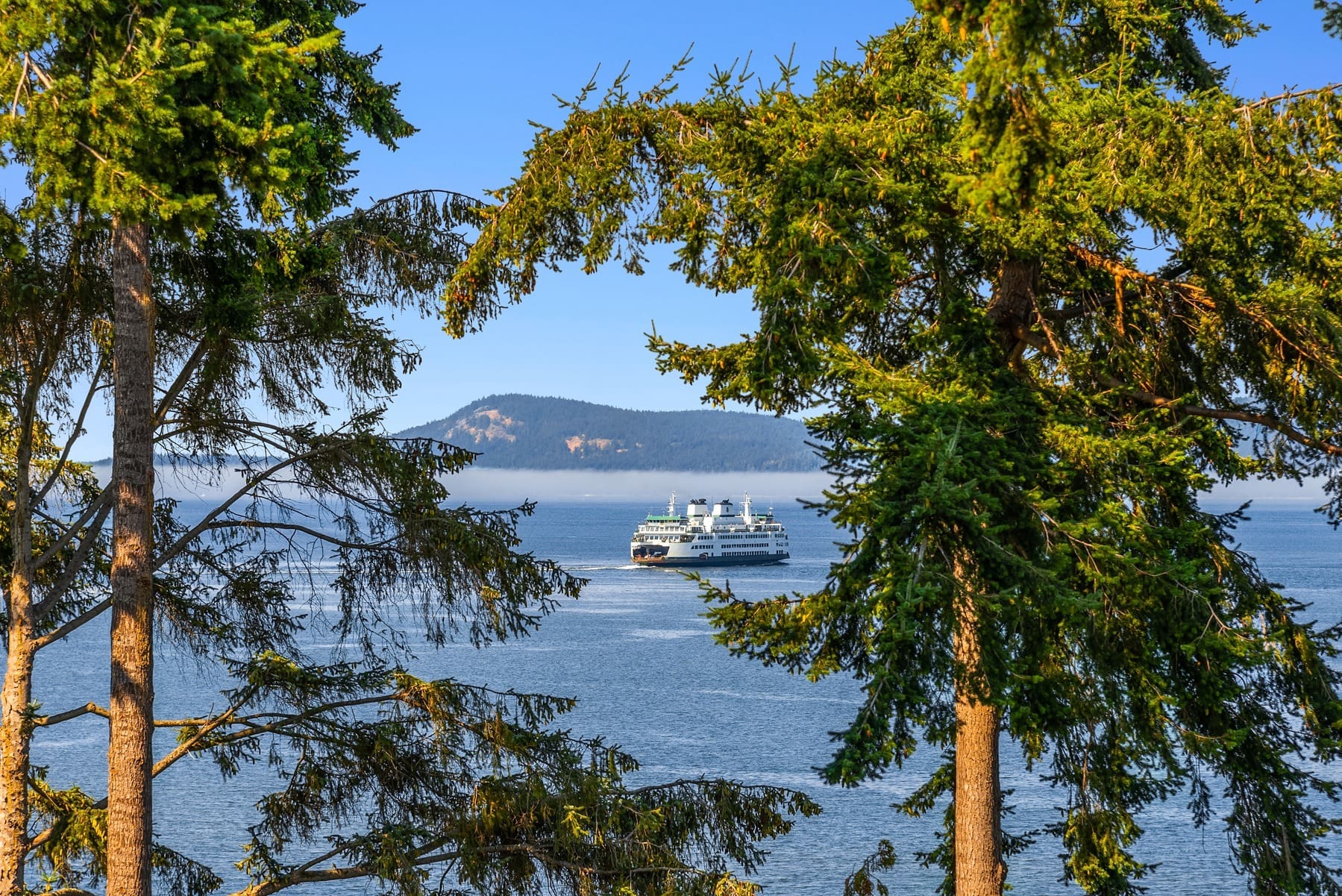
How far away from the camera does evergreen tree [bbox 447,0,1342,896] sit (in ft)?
22.2

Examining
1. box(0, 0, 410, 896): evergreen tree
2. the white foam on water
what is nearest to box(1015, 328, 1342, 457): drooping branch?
box(0, 0, 410, 896): evergreen tree

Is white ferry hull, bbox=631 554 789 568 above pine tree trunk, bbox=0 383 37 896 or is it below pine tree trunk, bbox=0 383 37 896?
below

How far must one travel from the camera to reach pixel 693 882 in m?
8.50

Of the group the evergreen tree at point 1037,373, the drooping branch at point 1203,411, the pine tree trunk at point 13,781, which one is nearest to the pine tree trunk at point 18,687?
the pine tree trunk at point 13,781

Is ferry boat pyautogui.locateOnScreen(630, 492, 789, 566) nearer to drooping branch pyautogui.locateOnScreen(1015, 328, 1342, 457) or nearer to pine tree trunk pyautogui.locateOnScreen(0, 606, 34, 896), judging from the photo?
drooping branch pyautogui.locateOnScreen(1015, 328, 1342, 457)

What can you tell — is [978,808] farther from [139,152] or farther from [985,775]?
[139,152]

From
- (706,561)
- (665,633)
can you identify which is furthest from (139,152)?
(706,561)

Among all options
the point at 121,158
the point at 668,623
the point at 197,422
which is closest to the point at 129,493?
the point at 197,422

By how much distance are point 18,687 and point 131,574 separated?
157cm

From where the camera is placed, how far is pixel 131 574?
27.5 ft

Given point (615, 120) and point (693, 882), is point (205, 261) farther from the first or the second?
point (693, 882)

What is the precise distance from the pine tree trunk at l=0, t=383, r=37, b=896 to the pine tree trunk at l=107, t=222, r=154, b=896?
0.77 meters

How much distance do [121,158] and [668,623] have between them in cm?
5888

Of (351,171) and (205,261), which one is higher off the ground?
(351,171)
